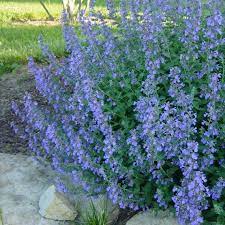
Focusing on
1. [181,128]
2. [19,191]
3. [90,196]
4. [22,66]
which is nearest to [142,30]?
[181,128]

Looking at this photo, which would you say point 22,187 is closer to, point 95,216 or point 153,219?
point 95,216

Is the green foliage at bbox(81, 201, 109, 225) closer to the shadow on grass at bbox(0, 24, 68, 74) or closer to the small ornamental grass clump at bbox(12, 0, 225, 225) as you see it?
the small ornamental grass clump at bbox(12, 0, 225, 225)

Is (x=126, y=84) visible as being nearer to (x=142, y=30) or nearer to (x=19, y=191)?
(x=142, y=30)

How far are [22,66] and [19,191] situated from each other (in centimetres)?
277

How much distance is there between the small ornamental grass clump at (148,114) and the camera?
2.46 m

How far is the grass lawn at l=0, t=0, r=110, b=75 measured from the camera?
232 inches

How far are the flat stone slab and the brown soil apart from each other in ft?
0.69

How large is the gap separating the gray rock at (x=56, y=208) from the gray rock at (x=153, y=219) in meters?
0.41

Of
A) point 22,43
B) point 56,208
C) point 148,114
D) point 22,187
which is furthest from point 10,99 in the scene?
point 148,114

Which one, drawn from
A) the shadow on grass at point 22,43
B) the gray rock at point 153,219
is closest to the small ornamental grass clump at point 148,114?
the gray rock at point 153,219

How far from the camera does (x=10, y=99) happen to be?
485 centimetres

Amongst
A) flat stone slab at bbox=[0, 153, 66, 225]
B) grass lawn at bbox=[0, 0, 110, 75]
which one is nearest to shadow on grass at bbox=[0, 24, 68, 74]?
grass lawn at bbox=[0, 0, 110, 75]

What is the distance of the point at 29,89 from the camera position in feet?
16.5

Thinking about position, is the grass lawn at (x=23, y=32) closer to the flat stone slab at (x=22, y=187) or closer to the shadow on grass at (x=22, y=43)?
the shadow on grass at (x=22, y=43)
